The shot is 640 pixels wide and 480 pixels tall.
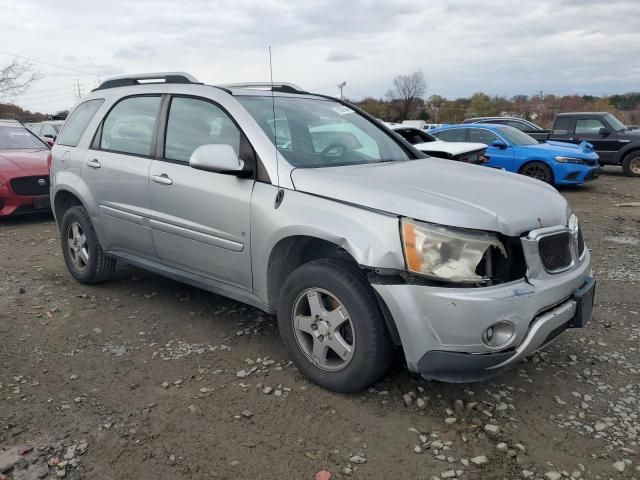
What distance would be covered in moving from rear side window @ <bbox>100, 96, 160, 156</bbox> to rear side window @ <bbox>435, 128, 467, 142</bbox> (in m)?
8.97

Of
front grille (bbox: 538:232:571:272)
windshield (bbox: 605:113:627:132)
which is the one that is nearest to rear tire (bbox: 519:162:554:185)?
windshield (bbox: 605:113:627:132)

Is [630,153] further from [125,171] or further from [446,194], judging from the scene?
[125,171]

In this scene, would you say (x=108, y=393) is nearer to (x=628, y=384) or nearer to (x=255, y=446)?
(x=255, y=446)

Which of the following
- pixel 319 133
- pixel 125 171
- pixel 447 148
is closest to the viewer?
pixel 319 133

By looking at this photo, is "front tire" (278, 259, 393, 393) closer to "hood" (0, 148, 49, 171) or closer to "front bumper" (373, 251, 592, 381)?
"front bumper" (373, 251, 592, 381)

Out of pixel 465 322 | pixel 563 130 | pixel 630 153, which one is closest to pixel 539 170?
pixel 563 130

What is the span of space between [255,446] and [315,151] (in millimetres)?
1855

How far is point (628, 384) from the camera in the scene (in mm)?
3160

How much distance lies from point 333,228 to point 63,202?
337cm

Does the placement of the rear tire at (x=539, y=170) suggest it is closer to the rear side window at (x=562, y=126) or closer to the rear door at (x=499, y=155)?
the rear door at (x=499, y=155)

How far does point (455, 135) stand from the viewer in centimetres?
1229

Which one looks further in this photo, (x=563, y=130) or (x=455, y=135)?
(x=563, y=130)

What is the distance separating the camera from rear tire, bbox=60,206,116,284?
472cm

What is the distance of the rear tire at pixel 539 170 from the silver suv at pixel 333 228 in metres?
7.84
